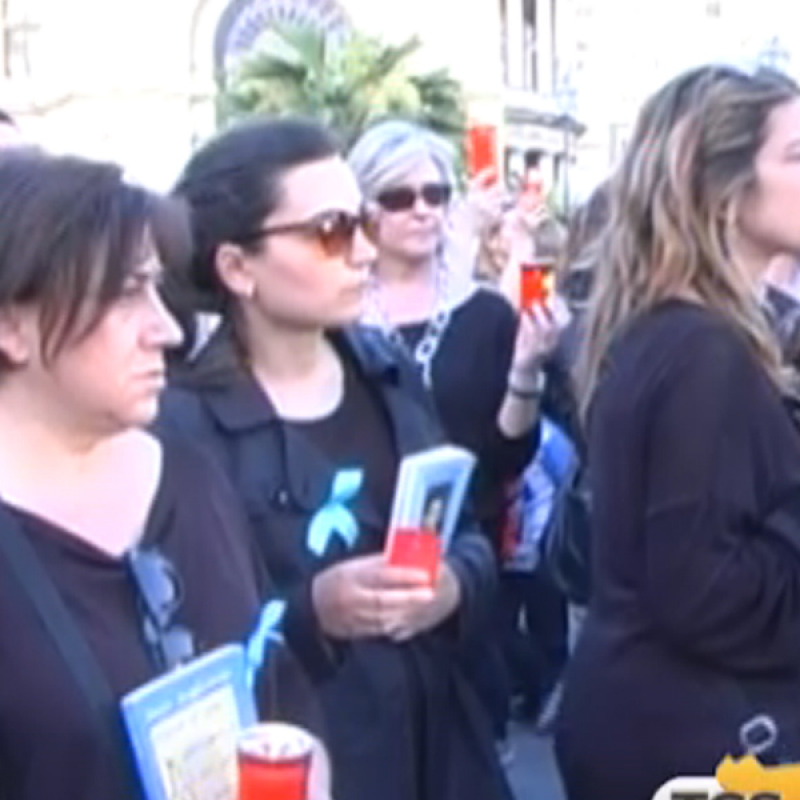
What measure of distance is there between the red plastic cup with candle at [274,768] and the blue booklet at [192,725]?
210 mm

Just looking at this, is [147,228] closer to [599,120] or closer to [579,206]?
[579,206]

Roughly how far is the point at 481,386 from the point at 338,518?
1.40 meters

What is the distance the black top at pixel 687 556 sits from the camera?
9.34 feet

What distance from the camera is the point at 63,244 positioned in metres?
2.34

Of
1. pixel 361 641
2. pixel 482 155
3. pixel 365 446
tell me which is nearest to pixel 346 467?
pixel 365 446

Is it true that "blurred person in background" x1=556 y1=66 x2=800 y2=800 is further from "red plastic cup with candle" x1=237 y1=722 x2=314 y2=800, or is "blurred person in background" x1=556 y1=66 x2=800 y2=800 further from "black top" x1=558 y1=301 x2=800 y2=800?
"red plastic cup with candle" x1=237 y1=722 x2=314 y2=800

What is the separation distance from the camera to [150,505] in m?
2.43

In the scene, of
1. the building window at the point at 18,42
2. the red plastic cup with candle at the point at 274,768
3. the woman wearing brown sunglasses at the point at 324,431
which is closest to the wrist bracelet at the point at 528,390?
the woman wearing brown sunglasses at the point at 324,431

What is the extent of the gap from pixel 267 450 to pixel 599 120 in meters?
54.0

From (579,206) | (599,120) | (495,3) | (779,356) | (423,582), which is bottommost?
(599,120)

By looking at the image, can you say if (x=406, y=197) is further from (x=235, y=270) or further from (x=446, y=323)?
(x=235, y=270)

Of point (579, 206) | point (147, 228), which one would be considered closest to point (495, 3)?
point (579, 206)

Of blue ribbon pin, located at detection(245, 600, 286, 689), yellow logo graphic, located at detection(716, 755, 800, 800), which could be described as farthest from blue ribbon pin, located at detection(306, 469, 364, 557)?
yellow logo graphic, located at detection(716, 755, 800, 800)

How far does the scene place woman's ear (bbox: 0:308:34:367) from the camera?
2363 mm
